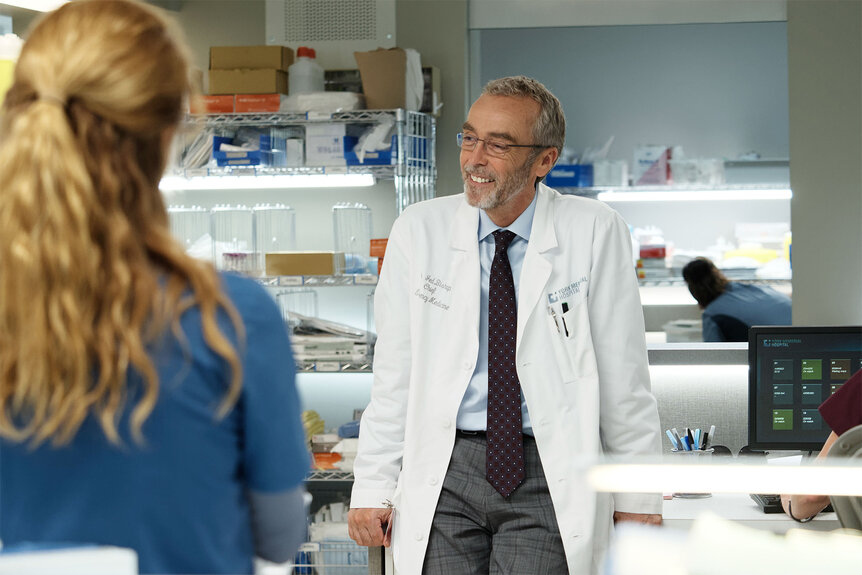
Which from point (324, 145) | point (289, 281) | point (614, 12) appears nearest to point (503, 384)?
point (289, 281)

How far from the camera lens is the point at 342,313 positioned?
4.70 metres

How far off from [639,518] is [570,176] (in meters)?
4.08

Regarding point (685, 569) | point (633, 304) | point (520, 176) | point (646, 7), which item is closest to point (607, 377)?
point (633, 304)

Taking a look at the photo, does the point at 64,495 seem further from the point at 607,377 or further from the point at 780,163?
the point at 780,163

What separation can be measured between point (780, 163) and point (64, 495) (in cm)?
624

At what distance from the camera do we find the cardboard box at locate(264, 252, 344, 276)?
13.6 feet

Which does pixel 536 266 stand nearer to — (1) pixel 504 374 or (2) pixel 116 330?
(1) pixel 504 374

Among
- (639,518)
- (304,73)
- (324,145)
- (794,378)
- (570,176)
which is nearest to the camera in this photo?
(639,518)

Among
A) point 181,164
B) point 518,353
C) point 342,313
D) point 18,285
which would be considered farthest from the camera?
point 342,313

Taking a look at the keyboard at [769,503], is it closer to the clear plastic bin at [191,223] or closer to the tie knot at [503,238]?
the tie knot at [503,238]

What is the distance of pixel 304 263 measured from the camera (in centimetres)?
416

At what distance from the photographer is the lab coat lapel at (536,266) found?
7.17ft

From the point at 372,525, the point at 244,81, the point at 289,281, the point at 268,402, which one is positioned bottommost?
the point at 372,525

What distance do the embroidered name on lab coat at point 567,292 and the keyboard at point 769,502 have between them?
62 centimetres
